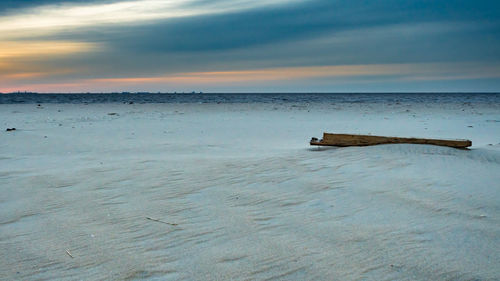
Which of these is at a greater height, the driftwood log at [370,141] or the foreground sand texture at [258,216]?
the driftwood log at [370,141]

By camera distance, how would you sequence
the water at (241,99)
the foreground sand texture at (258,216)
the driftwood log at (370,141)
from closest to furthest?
the foreground sand texture at (258,216), the driftwood log at (370,141), the water at (241,99)

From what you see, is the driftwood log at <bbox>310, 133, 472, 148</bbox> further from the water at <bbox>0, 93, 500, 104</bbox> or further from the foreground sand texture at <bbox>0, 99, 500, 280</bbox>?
the water at <bbox>0, 93, 500, 104</bbox>

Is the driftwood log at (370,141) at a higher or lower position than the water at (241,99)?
lower

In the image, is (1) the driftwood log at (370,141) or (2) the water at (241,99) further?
(2) the water at (241,99)

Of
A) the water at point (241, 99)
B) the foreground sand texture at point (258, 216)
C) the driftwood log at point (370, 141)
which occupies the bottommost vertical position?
the foreground sand texture at point (258, 216)

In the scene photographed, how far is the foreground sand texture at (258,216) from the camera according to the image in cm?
269

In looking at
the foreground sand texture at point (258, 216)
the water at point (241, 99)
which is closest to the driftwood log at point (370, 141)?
the foreground sand texture at point (258, 216)

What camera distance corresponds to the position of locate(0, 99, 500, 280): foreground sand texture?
106 inches

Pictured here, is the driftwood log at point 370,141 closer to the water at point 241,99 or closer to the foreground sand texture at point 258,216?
the foreground sand texture at point 258,216

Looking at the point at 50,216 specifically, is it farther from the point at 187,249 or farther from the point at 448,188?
the point at 448,188

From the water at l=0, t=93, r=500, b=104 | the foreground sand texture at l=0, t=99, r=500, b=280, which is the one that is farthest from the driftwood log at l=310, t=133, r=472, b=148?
the water at l=0, t=93, r=500, b=104

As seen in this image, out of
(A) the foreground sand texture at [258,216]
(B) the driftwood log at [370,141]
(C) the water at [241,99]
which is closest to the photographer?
(A) the foreground sand texture at [258,216]

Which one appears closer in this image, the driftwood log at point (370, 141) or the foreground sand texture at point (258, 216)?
the foreground sand texture at point (258, 216)

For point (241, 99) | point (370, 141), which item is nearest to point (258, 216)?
point (370, 141)
